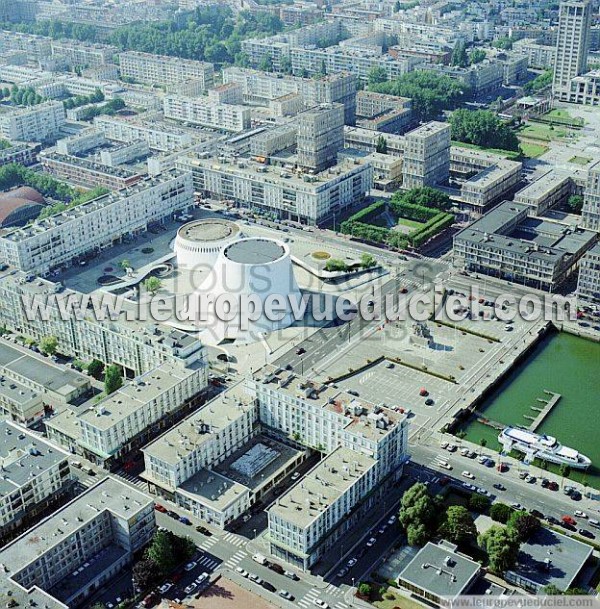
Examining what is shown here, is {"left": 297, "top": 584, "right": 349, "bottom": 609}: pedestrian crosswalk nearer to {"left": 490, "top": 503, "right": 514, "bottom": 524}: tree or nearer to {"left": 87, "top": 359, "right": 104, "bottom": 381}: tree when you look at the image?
{"left": 490, "top": 503, "right": 514, "bottom": 524}: tree

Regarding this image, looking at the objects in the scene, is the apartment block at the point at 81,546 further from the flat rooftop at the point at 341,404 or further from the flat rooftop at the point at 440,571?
→ the flat rooftop at the point at 440,571

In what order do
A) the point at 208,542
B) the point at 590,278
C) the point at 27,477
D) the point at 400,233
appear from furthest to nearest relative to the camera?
the point at 400,233 → the point at 590,278 → the point at 27,477 → the point at 208,542

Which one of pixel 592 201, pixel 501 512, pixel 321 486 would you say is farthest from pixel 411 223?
pixel 321 486

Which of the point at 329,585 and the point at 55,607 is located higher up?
the point at 55,607

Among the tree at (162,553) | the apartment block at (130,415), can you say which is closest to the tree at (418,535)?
the tree at (162,553)

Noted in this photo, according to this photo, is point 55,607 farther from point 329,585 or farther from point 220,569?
point 329,585

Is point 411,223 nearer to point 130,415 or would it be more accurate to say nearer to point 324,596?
point 130,415

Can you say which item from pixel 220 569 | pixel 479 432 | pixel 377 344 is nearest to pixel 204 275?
pixel 377 344
